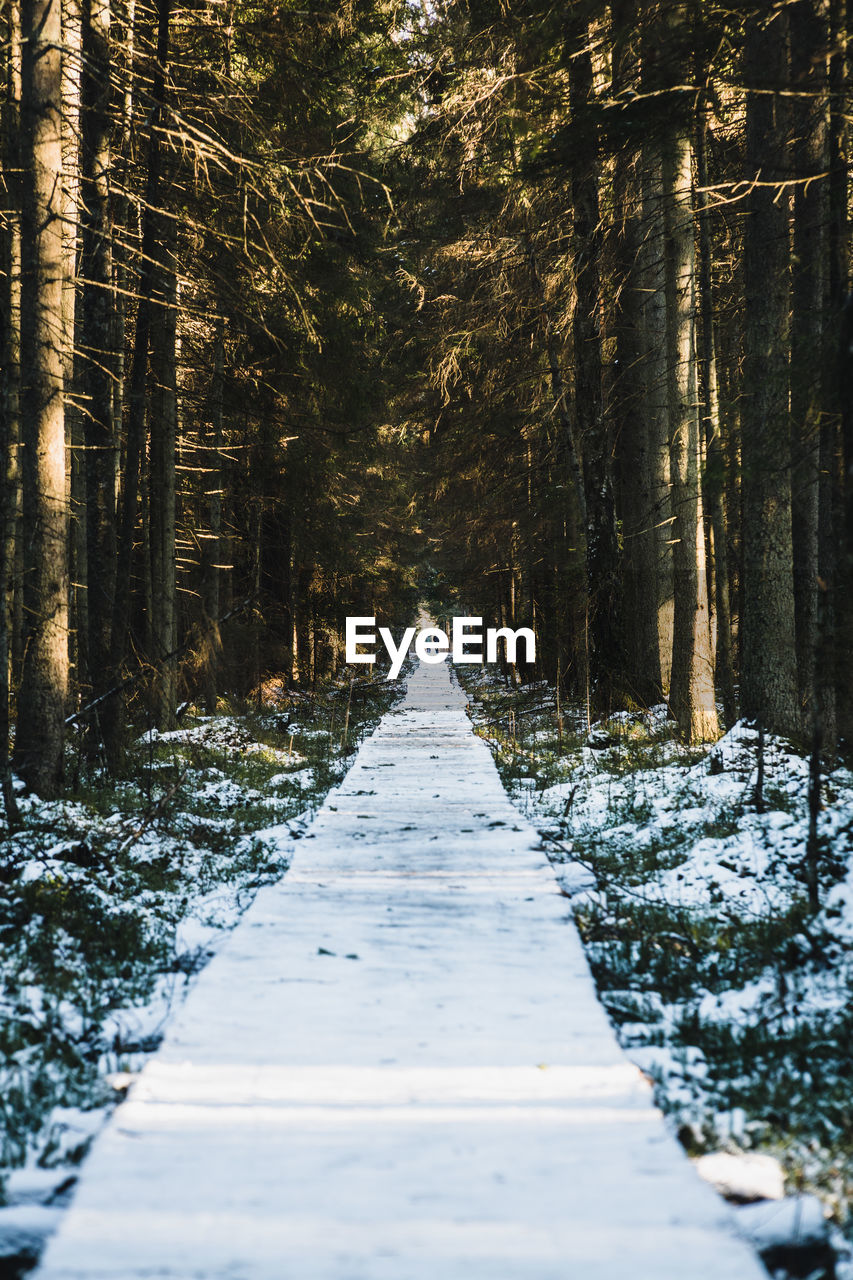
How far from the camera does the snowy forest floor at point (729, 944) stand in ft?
10.5

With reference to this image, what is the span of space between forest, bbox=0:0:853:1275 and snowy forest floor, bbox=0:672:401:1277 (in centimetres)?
6

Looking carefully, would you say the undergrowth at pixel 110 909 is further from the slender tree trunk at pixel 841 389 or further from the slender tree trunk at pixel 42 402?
the slender tree trunk at pixel 841 389

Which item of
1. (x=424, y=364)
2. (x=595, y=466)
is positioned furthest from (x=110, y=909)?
(x=424, y=364)

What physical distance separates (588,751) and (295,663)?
13662 millimetres

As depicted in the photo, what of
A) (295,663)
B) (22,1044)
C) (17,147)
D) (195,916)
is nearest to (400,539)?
(295,663)

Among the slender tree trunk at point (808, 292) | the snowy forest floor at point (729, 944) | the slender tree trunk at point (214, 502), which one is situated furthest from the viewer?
the slender tree trunk at point (214, 502)

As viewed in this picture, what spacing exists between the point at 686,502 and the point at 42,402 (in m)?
7.34

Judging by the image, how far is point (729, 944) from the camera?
516 cm

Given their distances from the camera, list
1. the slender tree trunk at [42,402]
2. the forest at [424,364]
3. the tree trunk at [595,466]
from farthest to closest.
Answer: the tree trunk at [595,466], the slender tree trunk at [42,402], the forest at [424,364]

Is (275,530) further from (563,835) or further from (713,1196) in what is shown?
(713,1196)

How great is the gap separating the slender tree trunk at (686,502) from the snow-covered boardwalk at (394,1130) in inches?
254

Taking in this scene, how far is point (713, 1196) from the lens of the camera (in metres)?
2.74

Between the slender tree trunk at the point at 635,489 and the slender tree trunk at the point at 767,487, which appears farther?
the slender tree trunk at the point at 635,489

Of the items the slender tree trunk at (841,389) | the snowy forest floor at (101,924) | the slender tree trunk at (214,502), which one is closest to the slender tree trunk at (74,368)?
the slender tree trunk at (214,502)
